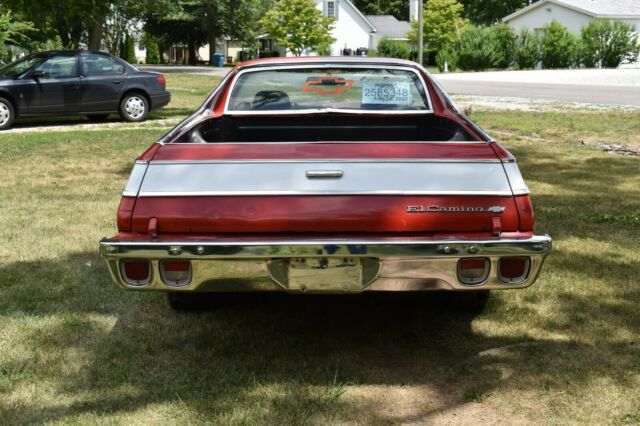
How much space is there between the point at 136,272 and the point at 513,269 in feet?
5.62

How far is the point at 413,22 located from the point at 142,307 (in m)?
62.4

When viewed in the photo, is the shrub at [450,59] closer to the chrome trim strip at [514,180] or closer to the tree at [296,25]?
the tree at [296,25]

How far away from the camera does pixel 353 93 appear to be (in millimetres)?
5660

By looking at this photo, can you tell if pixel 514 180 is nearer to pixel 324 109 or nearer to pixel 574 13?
pixel 324 109

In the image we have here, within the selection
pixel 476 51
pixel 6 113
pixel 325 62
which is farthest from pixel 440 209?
pixel 476 51

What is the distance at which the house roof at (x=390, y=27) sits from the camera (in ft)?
247

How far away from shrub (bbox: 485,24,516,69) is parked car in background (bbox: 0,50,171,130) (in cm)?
3620

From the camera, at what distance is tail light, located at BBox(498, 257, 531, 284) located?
3.59 metres

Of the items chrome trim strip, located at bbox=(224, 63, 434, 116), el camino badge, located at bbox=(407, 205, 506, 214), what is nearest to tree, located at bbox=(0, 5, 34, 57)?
chrome trim strip, located at bbox=(224, 63, 434, 116)

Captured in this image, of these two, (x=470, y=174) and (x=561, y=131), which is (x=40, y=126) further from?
(x=470, y=174)

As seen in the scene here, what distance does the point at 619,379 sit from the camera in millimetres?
3705

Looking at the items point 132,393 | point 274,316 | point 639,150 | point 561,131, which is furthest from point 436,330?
point 561,131

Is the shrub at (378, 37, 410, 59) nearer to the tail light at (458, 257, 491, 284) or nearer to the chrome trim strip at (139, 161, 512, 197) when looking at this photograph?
the chrome trim strip at (139, 161, 512, 197)

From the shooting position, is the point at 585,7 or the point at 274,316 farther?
the point at 585,7
